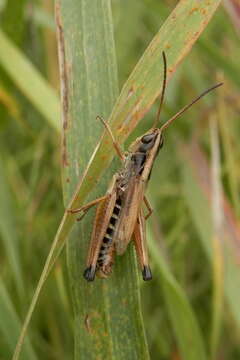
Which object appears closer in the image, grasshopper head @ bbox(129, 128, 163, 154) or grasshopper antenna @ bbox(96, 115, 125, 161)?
grasshopper antenna @ bbox(96, 115, 125, 161)

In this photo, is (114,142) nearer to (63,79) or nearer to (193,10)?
(63,79)

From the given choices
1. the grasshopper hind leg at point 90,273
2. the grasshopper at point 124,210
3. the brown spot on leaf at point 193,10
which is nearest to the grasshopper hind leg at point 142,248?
the grasshopper at point 124,210

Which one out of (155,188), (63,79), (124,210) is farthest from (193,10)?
(155,188)

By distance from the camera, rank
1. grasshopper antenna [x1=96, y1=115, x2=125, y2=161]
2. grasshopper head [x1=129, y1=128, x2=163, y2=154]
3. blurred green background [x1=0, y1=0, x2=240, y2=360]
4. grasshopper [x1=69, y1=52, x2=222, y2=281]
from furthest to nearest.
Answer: blurred green background [x1=0, y1=0, x2=240, y2=360]
grasshopper head [x1=129, y1=128, x2=163, y2=154]
grasshopper [x1=69, y1=52, x2=222, y2=281]
grasshopper antenna [x1=96, y1=115, x2=125, y2=161]

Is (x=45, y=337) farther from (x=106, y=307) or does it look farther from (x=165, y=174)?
(x=106, y=307)

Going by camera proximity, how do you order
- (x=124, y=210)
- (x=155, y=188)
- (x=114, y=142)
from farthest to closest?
(x=155, y=188) → (x=124, y=210) → (x=114, y=142)

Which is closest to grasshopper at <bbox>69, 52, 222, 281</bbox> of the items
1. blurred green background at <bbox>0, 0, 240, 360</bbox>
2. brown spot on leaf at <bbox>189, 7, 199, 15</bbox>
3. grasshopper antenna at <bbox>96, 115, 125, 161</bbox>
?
grasshopper antenna at <bbox>96, 115, 125, 161</bbox>

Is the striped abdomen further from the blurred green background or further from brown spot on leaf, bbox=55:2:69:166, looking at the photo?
the blurred green background

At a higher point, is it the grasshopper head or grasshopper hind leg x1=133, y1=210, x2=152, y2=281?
the grasshopper head

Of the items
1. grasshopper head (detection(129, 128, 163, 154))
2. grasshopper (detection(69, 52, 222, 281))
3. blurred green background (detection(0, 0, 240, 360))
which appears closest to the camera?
grasshopper (detection(69, 52, 222, 281))
